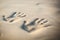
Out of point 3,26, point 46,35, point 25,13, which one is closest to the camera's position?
point 46,35

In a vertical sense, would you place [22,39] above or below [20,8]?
below

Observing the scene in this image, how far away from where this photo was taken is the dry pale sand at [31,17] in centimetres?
123

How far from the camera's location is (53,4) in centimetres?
157

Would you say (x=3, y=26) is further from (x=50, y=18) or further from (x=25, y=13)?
(x=50, y=18)

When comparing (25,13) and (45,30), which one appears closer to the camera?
(45,30)

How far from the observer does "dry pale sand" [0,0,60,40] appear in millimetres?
1228

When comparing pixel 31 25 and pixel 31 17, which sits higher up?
pixel 31 17

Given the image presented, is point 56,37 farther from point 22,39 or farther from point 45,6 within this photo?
point 45,6

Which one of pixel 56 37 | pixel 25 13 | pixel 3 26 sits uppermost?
pixel 25 13

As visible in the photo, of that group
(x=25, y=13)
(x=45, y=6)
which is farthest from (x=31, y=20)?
(x=45, y=6)

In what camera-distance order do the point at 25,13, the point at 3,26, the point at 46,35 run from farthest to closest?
1. the point at 25,13
2. the point at 3,26
3. the point at 46,35

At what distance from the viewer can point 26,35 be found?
4.04 feet

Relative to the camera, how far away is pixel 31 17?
142cm

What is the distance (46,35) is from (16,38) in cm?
22
